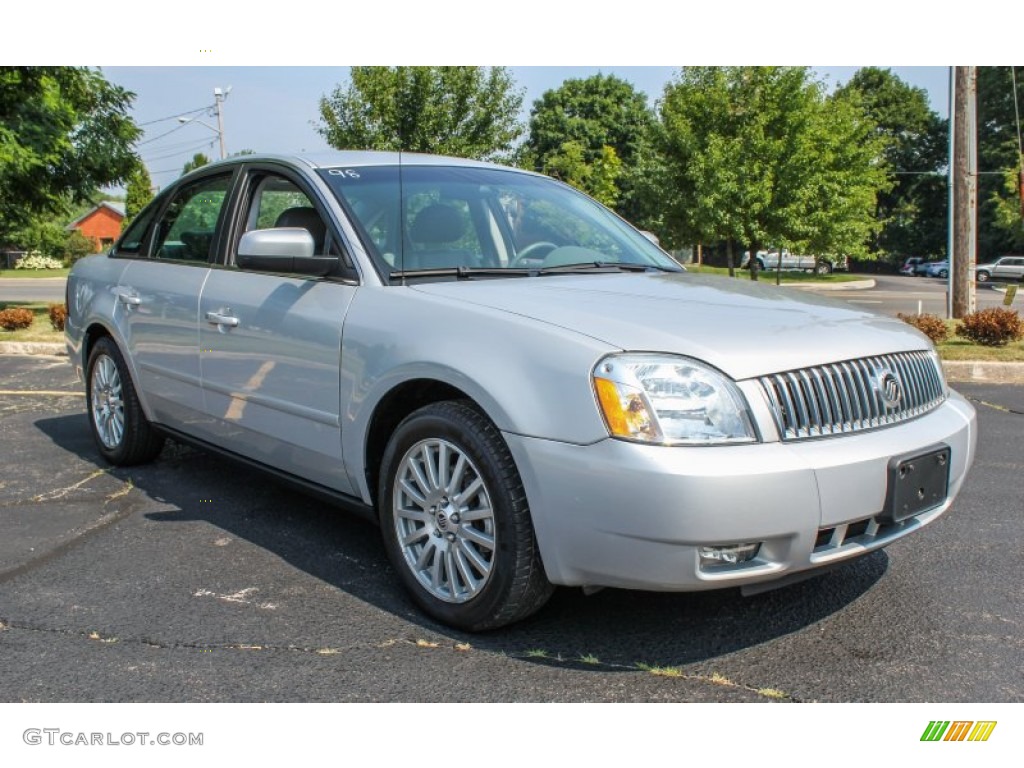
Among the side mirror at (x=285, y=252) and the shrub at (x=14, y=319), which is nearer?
the side mirror at (x=285, y=252)

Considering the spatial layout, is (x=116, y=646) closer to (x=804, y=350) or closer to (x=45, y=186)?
(x=804, y=350)

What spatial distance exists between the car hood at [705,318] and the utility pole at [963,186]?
35.9 ft

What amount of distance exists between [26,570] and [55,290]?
91.4 feet

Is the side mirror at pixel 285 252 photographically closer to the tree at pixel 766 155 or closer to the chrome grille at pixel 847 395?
the chrome grille at pixel 847 395

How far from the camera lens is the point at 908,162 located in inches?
2498

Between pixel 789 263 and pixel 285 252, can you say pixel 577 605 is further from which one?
pixel 789 263

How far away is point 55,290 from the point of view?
28703mm

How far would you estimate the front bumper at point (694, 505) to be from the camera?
2.56 m

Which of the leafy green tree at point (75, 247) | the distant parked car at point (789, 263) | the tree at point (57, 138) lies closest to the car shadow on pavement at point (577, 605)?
the tree at point (57, 138)

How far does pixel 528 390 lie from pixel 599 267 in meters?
1.29

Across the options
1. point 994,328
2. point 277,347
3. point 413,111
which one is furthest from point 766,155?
point 277,347

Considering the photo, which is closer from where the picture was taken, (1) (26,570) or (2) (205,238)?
(1) (26,570)
